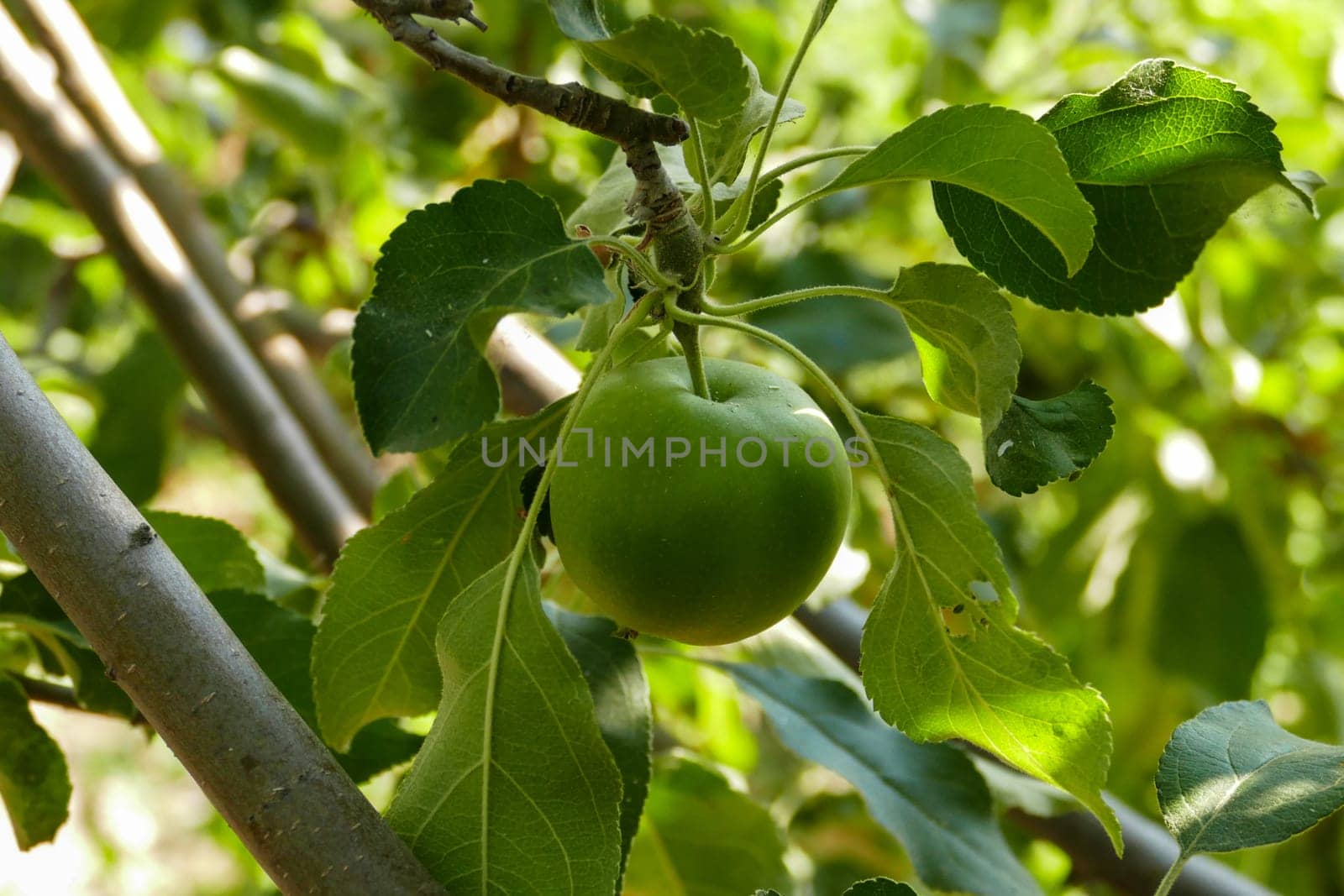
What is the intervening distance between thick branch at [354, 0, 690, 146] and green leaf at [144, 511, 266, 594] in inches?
15.1

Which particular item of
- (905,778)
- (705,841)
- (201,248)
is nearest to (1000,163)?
(905,778)

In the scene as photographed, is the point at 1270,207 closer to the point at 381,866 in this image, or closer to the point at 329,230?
the point at 381,866

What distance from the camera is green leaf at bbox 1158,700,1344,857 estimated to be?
563 mm

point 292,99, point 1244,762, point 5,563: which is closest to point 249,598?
point 5,563

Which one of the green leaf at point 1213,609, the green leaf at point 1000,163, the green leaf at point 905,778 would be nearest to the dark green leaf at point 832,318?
the green leaf at point 905,778

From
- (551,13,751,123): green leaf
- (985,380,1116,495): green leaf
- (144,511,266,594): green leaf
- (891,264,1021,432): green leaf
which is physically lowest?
(985,380,1116,495): green leaf

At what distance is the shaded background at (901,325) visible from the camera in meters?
1.43

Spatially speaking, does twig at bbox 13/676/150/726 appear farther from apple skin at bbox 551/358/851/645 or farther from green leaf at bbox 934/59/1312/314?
green leaf at bbox 934/59/1312/314

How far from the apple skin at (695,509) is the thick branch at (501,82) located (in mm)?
120

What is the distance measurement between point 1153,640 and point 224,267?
1282 mm

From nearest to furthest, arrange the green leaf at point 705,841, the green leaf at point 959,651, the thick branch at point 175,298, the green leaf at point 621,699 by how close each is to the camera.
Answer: the green leaf at point 959,651, the green leaf at point 621,699, the green leaf at point 705,841, the thick branch at point 175,298

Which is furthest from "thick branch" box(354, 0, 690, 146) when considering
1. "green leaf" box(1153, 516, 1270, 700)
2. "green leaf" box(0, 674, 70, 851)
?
"green leaf" box(1153, 516, 1270, 700)

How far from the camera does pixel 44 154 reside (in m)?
1.19

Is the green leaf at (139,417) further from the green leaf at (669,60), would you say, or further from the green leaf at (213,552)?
the green leaf at (669,60)
